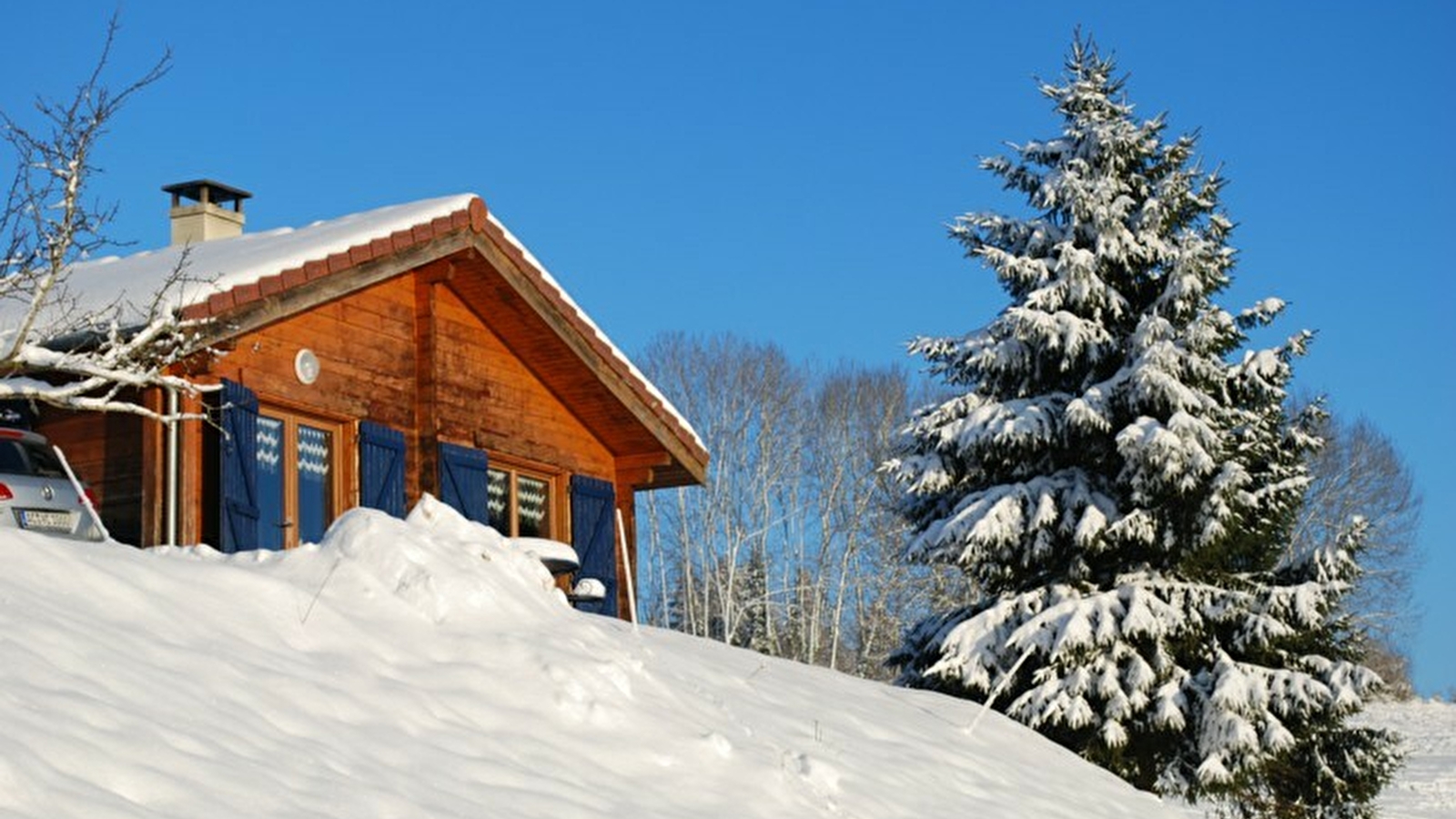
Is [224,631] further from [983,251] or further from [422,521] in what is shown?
[983,251]

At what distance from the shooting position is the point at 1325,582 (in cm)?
1698

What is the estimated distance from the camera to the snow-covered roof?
569 inches

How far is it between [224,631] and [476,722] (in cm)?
117

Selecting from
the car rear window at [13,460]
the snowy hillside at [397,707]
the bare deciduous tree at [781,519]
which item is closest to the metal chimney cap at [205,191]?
the car rear window at [13,460]

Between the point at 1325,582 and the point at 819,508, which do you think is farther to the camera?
the point at 819,508

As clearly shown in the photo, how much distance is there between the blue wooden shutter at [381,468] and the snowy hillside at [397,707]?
6.23 meters

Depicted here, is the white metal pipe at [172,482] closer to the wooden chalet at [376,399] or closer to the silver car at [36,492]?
the wooden chalet at [376,399]

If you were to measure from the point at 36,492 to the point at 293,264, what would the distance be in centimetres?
311

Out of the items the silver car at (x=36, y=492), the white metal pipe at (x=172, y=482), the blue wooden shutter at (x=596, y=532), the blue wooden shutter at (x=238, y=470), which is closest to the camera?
the silver car at (x=36, y=492)

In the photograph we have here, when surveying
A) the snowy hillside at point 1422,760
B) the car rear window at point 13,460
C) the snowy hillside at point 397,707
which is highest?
the car rear window at point 13,460

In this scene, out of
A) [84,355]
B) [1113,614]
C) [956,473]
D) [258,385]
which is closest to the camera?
[84,355]

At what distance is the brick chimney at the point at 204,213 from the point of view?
20323mm

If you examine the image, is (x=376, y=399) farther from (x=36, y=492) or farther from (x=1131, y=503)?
(x=1131, y=503)

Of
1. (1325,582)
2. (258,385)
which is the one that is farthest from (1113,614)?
(258,385)
